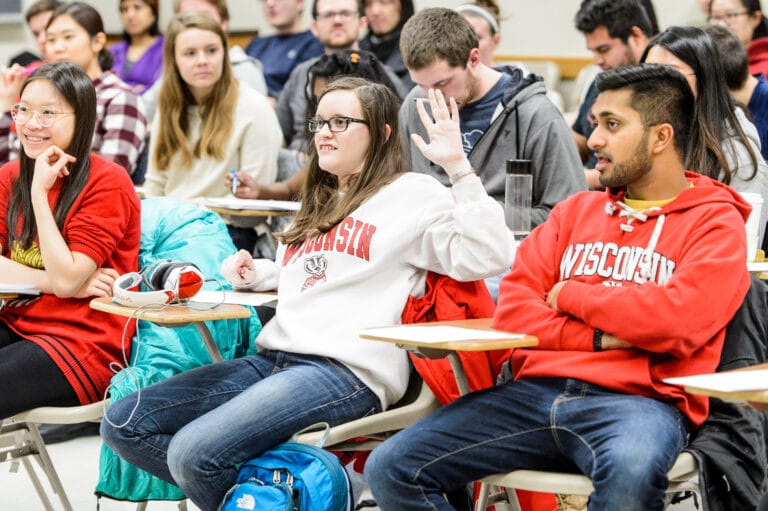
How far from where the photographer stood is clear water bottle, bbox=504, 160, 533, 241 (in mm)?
3152

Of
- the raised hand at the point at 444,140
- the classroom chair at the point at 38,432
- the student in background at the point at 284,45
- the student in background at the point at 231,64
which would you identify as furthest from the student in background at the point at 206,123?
the raised hand at the point at 444,140

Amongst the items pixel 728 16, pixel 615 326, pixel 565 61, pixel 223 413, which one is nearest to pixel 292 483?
pixel 223 413

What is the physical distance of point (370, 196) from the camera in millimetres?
2631

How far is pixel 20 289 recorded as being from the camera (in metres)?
2.87

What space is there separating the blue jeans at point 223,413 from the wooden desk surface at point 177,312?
0.16 meters

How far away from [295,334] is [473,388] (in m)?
0.43

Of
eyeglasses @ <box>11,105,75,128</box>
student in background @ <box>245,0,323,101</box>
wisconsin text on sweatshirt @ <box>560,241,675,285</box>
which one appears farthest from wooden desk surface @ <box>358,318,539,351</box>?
student in background @ <box>245,0,323,101</box>

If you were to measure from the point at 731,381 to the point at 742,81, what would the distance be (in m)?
2.27

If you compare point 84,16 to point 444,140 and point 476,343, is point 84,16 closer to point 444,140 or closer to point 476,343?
point 444,140

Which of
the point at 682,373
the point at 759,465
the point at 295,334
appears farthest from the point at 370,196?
the point at 759,465

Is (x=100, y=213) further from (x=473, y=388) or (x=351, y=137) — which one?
(x=473, y=388)

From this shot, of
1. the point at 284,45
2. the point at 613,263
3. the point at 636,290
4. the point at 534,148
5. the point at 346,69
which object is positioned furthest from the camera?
the point at 284,45

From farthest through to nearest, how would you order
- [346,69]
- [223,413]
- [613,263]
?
[346,69]
[223,413]
[613,263]

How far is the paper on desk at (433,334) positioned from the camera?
2.09m
